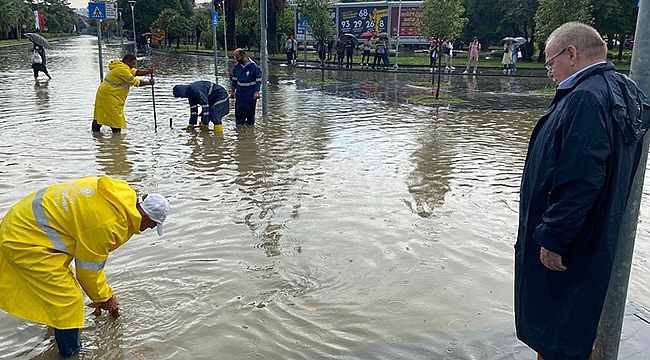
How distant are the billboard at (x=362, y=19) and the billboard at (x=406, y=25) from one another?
65cm

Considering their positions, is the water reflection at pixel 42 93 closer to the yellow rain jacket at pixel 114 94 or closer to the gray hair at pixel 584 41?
the yellow rain jacket at pixel 114 94

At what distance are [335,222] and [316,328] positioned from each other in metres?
2.17

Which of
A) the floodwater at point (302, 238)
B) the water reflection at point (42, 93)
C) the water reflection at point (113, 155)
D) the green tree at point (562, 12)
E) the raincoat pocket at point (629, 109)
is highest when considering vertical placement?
the green tree at point (562, 12)

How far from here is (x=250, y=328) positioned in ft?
13.3

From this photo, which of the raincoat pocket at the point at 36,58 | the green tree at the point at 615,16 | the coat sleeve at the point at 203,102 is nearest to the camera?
the coat sleeve at the point at 203,102

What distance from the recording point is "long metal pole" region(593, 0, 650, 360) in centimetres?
266

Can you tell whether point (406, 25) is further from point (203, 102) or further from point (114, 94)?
point (114, 94)

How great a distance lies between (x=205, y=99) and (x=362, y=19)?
25692 mm

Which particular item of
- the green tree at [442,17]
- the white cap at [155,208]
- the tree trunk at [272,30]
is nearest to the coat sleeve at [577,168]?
the white cap at [155,208]

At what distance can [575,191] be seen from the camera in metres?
2.54

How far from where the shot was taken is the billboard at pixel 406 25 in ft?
111

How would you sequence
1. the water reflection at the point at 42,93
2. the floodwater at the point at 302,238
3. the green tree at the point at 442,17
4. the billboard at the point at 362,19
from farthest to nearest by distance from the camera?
1. the billboard at the point at 362,19
2. the green tree at the point at 442,17
3. the water reflection at the point at 42,93
4. the floodwater at the point at 302,238

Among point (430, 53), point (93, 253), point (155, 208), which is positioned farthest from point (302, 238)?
point (430, 53)

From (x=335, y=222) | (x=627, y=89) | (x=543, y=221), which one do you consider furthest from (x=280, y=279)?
(x=627, y=89)
